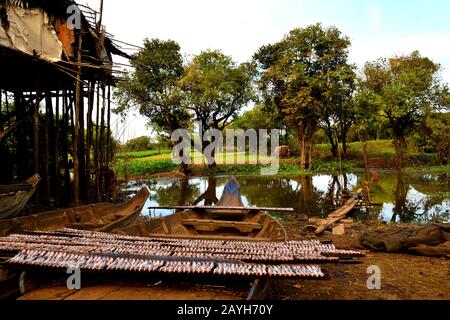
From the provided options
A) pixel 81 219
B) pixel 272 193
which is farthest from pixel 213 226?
pixel 272 193

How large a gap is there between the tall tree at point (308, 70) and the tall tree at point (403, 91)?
5933 millimetres

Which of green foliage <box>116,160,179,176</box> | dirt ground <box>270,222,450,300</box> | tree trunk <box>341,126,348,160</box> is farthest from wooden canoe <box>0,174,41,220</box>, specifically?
tree trunk <box>341,126,348,160</box>

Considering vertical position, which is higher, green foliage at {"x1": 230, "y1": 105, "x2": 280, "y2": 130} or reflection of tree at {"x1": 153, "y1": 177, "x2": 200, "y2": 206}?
green foliage at {"x1": 230, "y1": 105, "x2": 280, "y2": 130}

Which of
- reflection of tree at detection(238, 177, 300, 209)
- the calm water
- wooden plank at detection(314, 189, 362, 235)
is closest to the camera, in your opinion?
wooden plank at detection(314, 189, 362, 235)

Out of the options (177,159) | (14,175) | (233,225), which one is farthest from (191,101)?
(233,225)

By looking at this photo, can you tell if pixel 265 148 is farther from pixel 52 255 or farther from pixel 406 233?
pixel 52 255

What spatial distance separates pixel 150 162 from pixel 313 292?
103ft

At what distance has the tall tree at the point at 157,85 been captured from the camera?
32031 millimetres

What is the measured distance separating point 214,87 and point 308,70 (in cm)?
813

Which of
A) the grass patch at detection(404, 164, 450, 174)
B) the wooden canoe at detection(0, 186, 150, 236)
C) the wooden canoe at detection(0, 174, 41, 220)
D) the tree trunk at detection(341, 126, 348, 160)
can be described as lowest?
the grass patch at detection(404, 164, 450, 174)

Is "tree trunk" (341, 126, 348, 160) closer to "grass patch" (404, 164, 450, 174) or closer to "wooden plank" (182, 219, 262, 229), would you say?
"grass patch" (404, 164, 450, 174)

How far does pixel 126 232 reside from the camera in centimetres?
682

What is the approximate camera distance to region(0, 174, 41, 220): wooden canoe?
832 cm

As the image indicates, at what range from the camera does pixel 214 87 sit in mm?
32625
